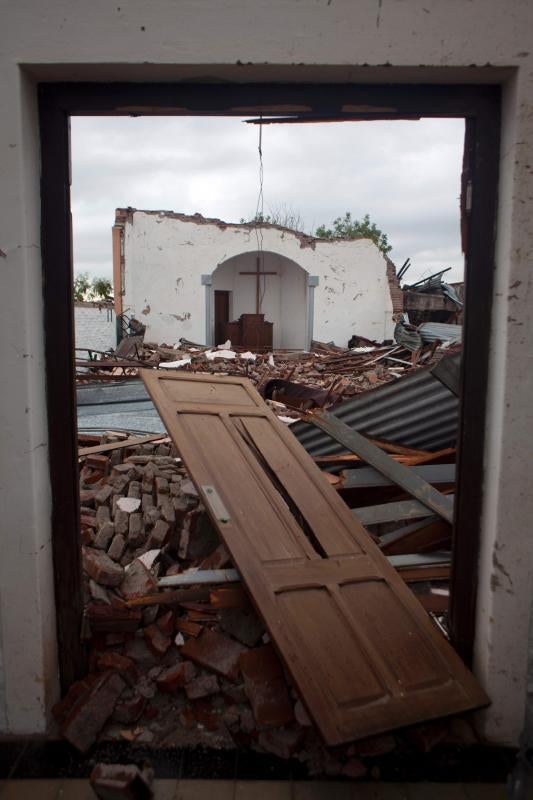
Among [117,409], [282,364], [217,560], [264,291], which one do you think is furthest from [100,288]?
[217,560]

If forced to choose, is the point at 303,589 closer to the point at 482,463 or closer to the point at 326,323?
the point at 482,463

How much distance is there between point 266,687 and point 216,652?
34cm

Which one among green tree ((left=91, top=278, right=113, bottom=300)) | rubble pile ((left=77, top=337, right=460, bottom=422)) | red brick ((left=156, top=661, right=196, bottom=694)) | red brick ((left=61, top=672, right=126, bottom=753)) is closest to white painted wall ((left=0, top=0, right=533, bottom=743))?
red brick ((left=61, top=672, right=126, bottom=753))

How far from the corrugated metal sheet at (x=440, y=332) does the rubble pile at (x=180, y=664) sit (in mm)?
12956

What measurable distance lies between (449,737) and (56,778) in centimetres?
163

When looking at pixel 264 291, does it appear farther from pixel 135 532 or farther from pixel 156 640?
pixel 156 640

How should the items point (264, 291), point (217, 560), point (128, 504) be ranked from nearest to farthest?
point (217, 560) < point (128, 504) < point (264, 291)

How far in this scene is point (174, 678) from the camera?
8.31 ft

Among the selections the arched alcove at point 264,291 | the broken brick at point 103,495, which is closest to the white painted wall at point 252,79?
the broken brick at point 103,495

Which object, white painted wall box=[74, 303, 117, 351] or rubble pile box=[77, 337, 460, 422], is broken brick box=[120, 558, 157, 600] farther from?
white painted wall box=[74, 303, 117, 351]

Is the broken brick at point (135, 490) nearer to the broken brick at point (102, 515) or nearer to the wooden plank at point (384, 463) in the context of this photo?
the broken brick at point (102, 515)

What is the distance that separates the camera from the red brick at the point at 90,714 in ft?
7.34

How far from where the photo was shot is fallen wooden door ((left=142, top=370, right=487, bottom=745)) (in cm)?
215

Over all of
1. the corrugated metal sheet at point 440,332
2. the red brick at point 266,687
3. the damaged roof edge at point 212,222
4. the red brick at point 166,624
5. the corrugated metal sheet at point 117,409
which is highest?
the damaged roof edge at point 212,222
